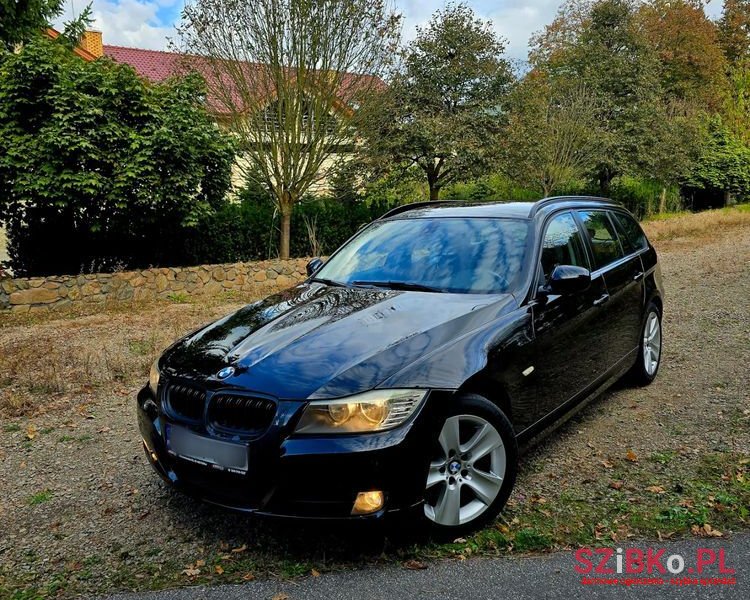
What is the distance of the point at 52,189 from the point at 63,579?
28.5 ft

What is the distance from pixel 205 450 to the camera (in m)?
2.84

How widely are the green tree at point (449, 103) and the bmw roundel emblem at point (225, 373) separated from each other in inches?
560

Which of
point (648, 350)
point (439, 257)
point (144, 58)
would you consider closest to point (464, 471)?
point (439, 257)

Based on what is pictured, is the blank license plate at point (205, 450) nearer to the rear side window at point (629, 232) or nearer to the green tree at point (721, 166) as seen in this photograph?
the rear side window at point (629, 232)

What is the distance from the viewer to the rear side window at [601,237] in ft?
15.6

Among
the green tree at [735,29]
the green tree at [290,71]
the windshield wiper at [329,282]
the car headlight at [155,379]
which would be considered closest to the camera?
the car headlight at [155,379]

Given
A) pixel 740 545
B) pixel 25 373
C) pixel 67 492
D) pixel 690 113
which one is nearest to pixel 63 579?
pixel 67 492

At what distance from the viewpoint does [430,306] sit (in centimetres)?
355

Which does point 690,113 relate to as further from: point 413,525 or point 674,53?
point 413,525

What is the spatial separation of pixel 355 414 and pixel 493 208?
2387 mm

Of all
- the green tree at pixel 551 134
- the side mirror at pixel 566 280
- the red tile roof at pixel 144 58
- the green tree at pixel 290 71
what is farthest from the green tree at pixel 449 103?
the red tile roof at pixel 144 58

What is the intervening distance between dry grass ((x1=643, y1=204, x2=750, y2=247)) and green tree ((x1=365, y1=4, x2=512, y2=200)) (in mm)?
5839

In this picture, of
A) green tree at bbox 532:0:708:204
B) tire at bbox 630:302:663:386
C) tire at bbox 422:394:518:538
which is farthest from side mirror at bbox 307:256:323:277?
green tree at bbox 532:0:708:204

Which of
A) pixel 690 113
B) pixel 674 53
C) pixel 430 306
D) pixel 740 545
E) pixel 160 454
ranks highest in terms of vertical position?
pixel 674 53
